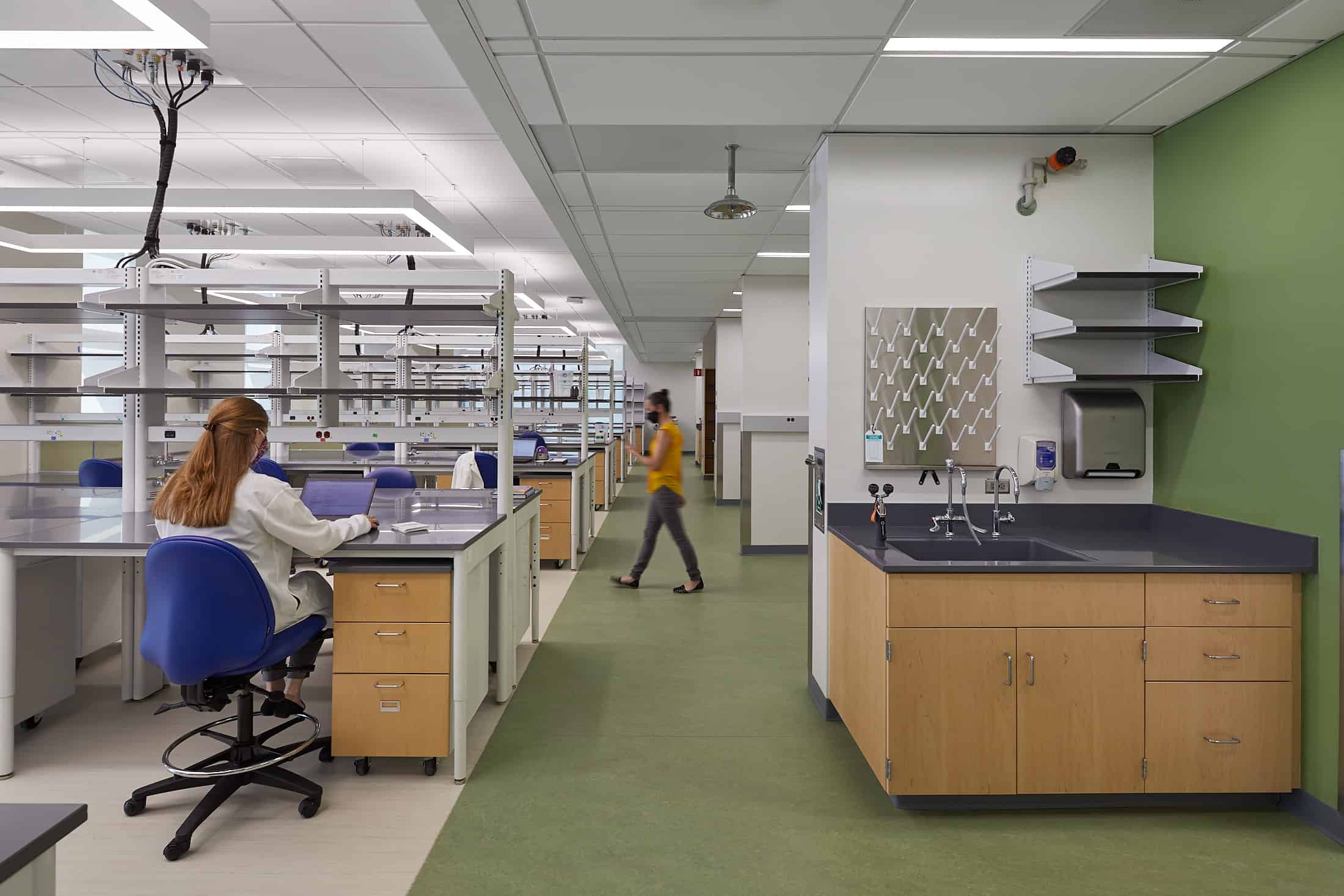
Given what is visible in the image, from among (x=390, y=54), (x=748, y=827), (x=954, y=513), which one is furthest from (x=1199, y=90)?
(x=390, y=54)

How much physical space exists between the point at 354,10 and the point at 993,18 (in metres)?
2.62

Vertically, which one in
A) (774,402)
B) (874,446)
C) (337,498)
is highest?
(774,402)

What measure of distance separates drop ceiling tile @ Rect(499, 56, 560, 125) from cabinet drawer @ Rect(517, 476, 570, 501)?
3.52m

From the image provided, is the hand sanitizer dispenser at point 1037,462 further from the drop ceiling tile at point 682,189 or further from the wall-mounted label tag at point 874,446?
the drop ceiling tile at point 682,189

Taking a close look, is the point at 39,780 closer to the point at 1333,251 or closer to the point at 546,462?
the point at 546,462

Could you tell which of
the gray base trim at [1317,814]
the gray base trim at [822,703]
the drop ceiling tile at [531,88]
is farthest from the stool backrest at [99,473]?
the gray base trim at [1317,814]

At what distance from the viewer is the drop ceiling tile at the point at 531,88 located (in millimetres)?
2715

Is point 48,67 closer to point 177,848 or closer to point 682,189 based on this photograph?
point 682,189

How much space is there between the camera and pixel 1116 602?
99.0 inches

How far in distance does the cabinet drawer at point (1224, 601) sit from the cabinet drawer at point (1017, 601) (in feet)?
0.25

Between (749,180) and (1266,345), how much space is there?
244cm

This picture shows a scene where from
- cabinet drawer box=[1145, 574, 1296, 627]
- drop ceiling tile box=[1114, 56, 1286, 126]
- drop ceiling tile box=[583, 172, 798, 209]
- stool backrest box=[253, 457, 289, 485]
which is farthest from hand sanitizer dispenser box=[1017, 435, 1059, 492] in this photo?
stool backrest box=[253, 457, 289, 485]

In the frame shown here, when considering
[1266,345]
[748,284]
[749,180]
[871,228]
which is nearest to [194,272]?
[749,180]

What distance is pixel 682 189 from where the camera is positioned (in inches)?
170
